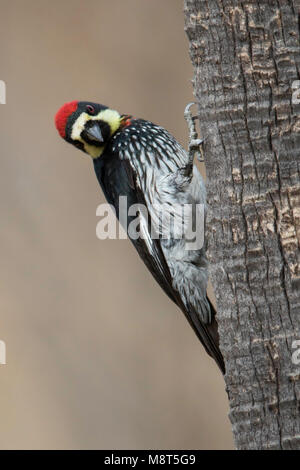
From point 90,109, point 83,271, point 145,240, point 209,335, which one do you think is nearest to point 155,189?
point 145,240

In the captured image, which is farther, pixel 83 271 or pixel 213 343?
pixel 83 271

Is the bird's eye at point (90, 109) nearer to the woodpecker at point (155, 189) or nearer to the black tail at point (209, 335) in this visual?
the woodpecker at point (155, 189)

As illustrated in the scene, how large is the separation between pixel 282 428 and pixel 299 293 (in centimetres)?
49

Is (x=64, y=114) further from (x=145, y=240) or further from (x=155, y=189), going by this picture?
(x=145, y=240)

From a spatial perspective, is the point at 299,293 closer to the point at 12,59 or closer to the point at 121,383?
the point at 121,383

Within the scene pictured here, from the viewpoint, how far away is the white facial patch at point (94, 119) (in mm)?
4125

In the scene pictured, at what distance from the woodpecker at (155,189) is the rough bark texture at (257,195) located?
1.00 m

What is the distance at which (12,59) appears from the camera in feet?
21.7

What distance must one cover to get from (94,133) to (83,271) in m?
2.50

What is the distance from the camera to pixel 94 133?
161 inches

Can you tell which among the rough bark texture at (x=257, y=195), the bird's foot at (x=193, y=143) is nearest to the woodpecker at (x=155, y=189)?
the bird's foot at (x=193, y=143)

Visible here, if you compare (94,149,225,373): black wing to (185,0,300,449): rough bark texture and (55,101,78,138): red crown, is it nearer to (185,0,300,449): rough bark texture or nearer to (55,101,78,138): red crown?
(55,101,78,138): red crown

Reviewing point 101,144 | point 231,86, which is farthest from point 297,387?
point 101,144

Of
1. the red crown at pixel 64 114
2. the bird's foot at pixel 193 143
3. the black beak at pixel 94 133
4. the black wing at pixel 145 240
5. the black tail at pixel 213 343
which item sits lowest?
the black tail at pixel 213 343
